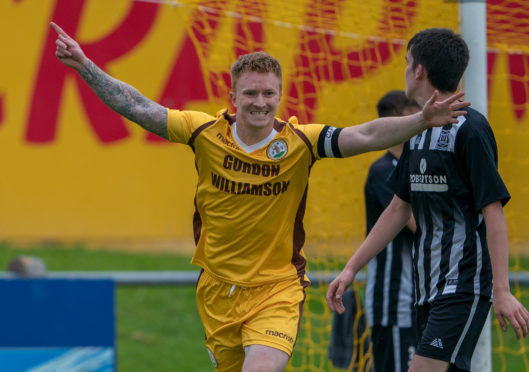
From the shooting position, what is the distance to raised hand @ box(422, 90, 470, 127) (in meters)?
3.64

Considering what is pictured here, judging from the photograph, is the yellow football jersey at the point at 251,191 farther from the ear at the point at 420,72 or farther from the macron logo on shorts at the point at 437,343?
the macron logo on shorts at the point at 437,343

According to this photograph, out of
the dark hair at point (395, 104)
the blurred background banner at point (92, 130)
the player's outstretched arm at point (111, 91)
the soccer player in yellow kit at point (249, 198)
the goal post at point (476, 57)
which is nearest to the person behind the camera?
the player's outstretched arm at point (111, 91)

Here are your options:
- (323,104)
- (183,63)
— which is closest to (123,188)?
(183,63)

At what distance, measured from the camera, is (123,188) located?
30.6 ft

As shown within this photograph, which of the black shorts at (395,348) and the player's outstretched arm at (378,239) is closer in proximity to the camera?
the player's outstretched arm at (378,239)

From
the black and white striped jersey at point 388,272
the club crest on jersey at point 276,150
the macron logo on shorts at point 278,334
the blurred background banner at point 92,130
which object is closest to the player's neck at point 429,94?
the club crest on jersey at point 276,150

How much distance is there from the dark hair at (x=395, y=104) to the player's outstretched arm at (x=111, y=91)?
5.23ft

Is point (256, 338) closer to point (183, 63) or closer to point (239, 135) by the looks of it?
point (239, 135)

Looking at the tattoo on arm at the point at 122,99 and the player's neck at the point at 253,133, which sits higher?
the tattoo on arm at the point at 122,99

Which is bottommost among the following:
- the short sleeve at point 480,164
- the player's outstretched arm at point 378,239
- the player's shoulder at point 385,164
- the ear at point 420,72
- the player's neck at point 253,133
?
the player's outstretched arm at point 378,239

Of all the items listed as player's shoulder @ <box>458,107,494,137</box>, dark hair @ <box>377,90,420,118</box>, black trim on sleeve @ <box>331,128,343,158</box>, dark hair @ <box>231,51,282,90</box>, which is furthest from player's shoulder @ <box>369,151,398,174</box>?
player's shoulder @ <box>458,107,494,137</box>

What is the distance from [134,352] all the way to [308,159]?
4.84m

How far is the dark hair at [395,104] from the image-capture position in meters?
5.27

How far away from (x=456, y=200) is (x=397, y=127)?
42cm
